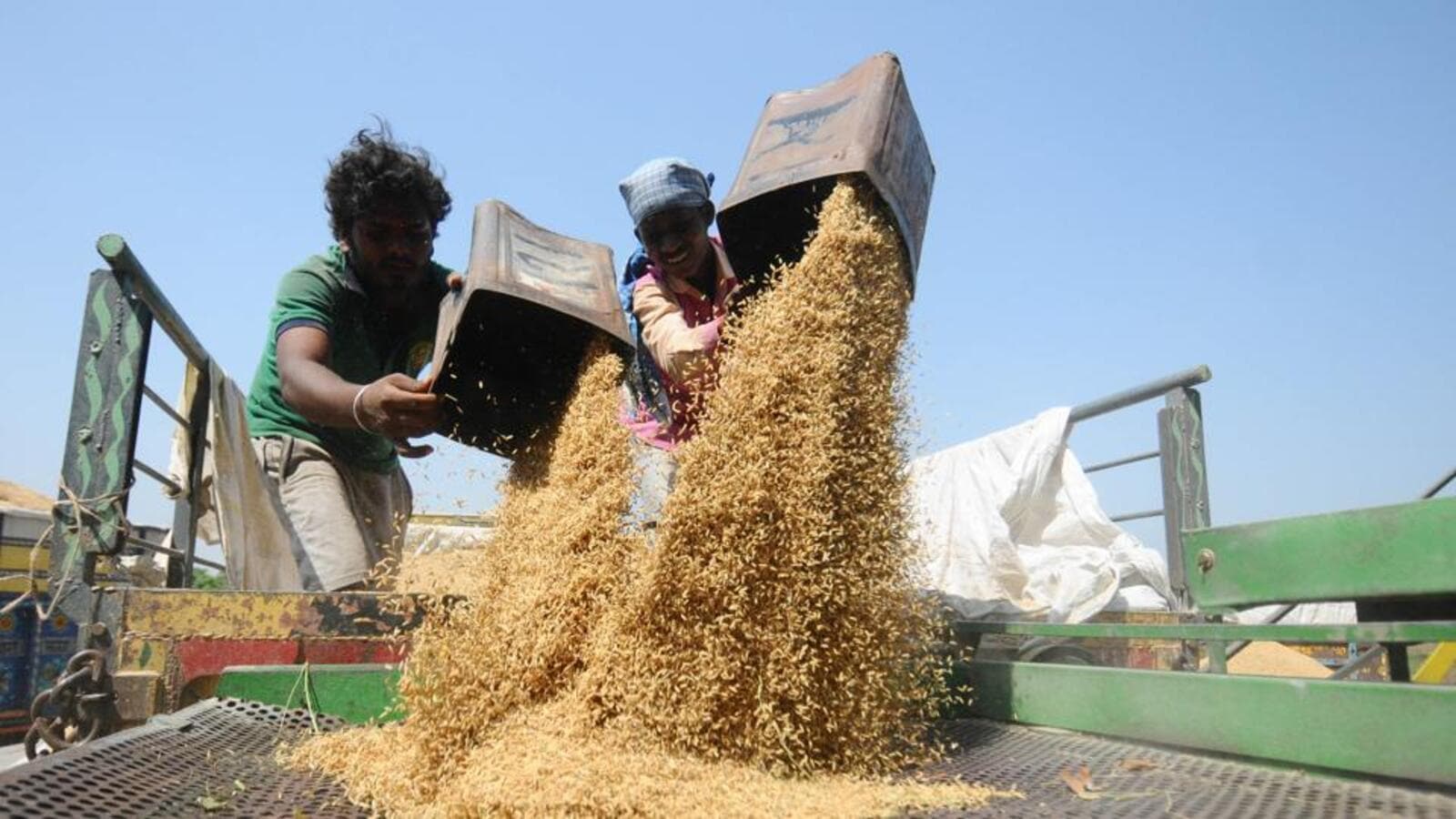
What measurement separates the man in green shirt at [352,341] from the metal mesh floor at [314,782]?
1065 millimetres

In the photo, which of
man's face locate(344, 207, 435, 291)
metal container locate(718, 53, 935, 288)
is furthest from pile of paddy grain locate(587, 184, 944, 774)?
man's face locate(344, 207, 435, 291)

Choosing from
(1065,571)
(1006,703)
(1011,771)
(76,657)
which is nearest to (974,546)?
(1065,571)

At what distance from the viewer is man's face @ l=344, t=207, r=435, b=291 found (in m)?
3.30

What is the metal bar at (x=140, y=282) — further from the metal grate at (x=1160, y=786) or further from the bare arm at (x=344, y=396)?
the metal grate at (x=1160, y=786)

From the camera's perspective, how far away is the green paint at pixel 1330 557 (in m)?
1.70

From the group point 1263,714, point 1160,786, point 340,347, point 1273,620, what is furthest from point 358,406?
point 1273,620

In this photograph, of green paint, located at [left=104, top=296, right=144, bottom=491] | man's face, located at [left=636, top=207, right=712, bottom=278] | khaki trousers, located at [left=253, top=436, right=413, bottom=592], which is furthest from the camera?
khaki trousers, located at [left=253, top=436, right=413, bottom=592]

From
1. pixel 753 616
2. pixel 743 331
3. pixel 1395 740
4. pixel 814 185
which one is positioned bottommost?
pixel 1395 740

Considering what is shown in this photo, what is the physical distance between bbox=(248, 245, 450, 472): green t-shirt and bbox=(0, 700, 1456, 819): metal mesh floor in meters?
1.29

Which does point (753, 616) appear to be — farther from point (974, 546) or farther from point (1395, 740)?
point (974, 546)

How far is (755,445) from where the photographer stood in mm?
2062

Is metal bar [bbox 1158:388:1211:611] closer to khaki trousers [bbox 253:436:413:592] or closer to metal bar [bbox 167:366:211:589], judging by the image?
khaki trousers [bbox 253:436:413:592]

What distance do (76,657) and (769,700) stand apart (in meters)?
1.43

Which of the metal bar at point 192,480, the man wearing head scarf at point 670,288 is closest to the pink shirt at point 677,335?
the man wearing head scarf at point 670,288
